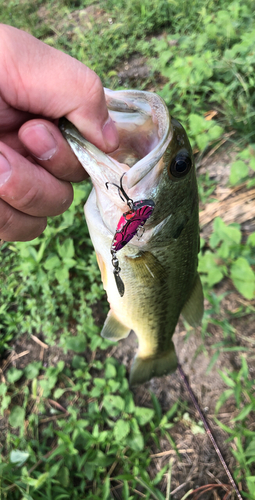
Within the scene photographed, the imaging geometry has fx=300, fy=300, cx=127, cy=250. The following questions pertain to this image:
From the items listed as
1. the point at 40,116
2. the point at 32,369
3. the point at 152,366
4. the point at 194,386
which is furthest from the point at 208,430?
the point at 40,116

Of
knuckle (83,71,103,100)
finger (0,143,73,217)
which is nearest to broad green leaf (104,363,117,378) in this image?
finger (0,143,73,217)

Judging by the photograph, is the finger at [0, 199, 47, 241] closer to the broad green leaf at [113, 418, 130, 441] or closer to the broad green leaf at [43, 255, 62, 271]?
the broad green leaf at [43, 255, 62, 271]

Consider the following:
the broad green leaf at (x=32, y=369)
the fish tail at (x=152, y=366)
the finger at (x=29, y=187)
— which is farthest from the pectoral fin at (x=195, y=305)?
the broad green leaf at (x=32, y=369)

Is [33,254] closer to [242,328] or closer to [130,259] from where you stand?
[130,259]

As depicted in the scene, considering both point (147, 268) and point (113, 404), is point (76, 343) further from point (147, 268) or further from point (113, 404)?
point (147, 268)

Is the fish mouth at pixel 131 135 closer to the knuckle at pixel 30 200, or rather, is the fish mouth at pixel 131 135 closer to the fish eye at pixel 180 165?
the fish eye at pixel 180 165

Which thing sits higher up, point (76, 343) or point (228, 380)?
point (76, 343)
